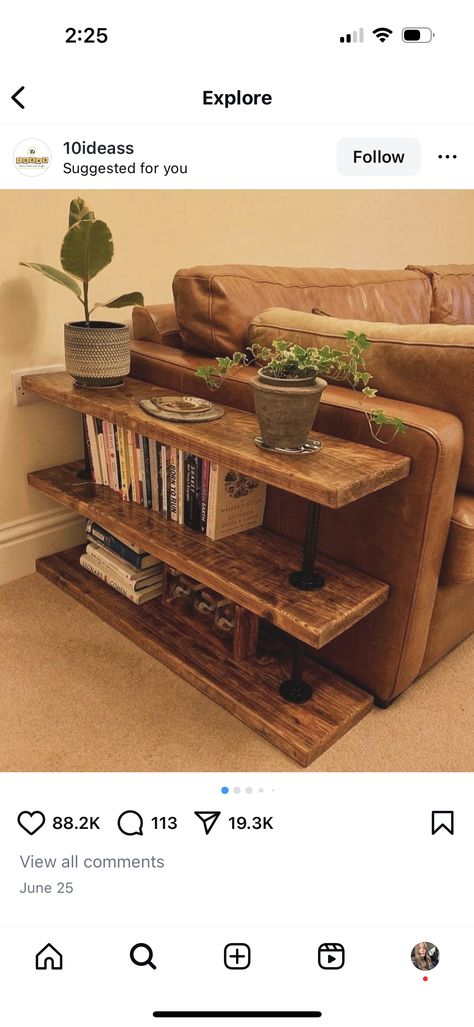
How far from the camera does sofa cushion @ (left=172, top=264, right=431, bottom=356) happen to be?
164 centimetres

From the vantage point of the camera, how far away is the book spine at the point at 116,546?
5.65 ft

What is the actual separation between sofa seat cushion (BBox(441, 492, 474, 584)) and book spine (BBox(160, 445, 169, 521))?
2.03 ft

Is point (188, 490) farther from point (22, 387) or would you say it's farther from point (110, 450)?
point (22, 387)

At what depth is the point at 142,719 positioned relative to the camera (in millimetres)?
1430

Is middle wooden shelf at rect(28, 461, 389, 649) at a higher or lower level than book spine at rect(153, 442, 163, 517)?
lower

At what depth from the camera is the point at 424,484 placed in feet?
4.17

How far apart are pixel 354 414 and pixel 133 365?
0.68m

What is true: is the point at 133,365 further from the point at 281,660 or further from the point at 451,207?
→ the point at 451,207
